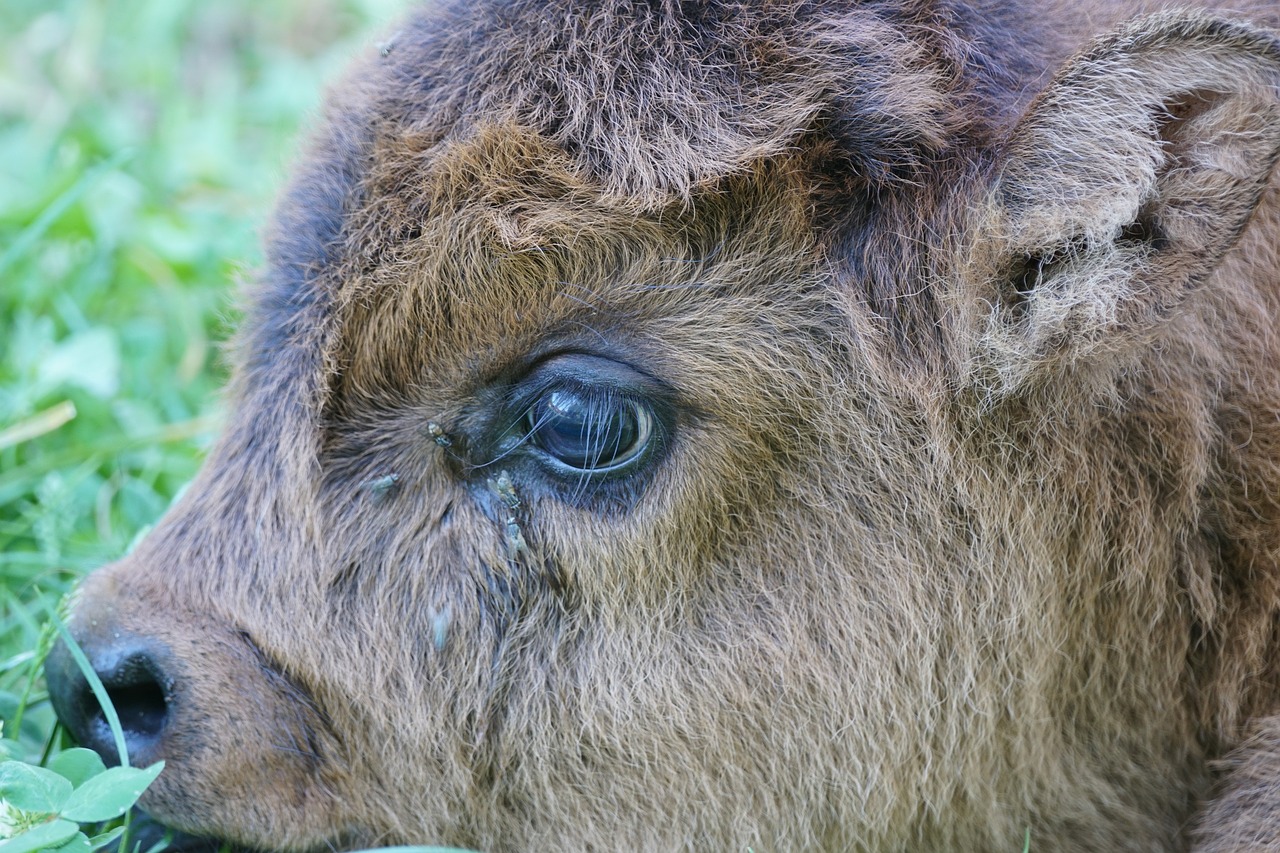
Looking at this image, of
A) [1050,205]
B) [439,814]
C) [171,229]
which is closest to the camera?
[1050,205]

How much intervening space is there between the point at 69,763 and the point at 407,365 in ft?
4.14

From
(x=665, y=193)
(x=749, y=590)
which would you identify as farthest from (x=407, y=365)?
(x=749, y=590)

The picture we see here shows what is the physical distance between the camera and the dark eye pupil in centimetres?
326

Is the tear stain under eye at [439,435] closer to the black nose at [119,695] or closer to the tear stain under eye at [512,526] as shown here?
the tear stain under eye at [512,526]

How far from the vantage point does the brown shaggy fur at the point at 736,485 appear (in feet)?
10.6

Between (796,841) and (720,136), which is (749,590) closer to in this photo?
(796,841)

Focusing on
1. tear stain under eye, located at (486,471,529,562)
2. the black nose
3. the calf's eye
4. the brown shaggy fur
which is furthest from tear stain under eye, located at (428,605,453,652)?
the black nose

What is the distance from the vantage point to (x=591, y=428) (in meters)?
3.27

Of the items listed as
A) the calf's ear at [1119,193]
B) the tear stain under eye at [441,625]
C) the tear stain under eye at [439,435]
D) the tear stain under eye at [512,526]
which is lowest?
the tear stain under eye at [441,625]

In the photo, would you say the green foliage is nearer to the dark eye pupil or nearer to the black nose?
the black nose

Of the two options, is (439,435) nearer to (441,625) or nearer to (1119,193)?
(441,625)

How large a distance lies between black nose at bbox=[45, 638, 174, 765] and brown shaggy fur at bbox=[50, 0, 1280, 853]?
20 millimetres

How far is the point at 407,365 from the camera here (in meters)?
3.42

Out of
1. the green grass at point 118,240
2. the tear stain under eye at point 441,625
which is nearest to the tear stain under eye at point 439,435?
the tear stain under eye at point 441,625
